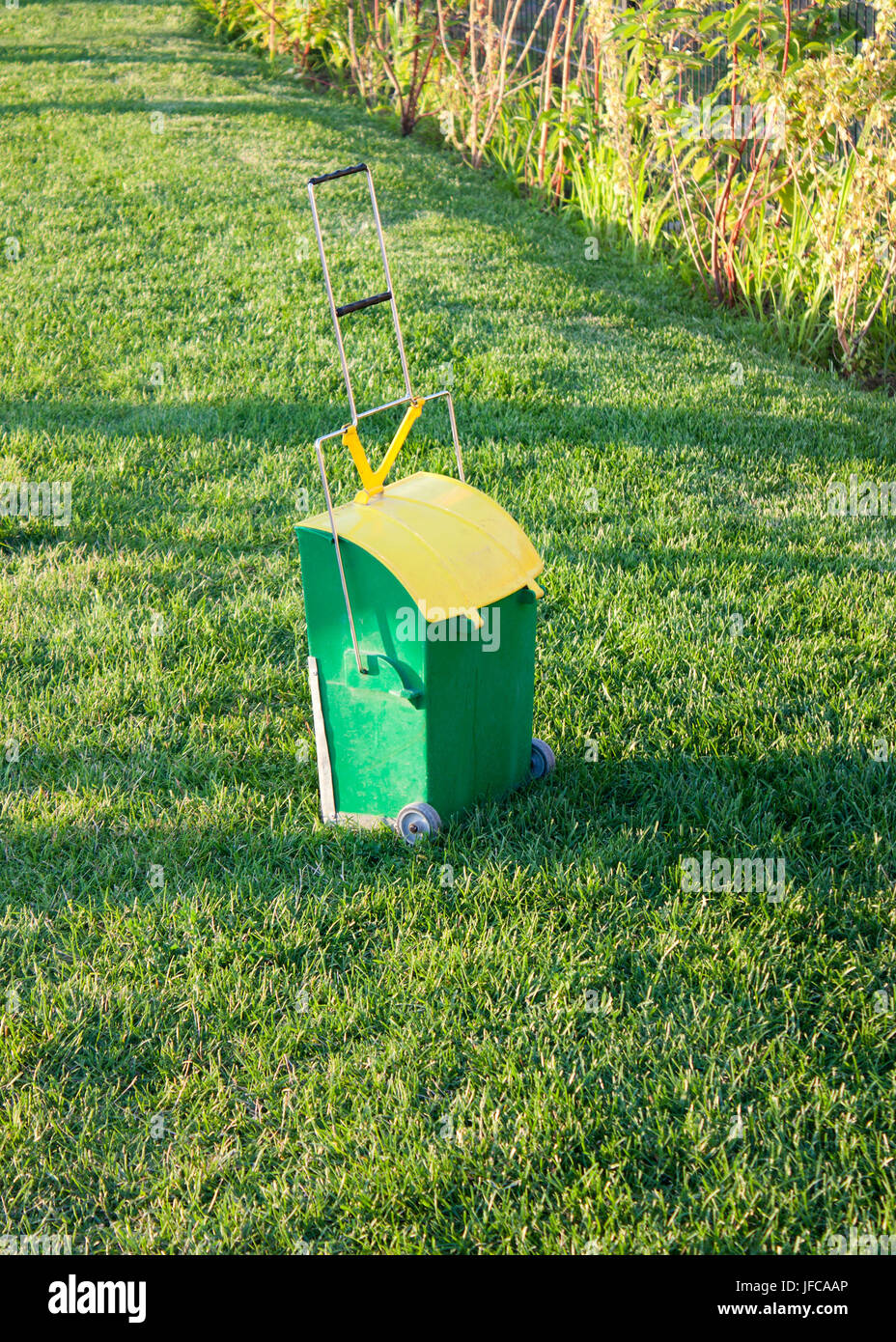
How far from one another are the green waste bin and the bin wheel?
121mm

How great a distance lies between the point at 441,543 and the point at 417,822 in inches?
28.6

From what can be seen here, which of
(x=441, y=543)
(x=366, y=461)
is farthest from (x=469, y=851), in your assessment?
(x=366, y=461)

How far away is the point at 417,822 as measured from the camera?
117 inches

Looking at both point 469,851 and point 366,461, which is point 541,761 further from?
point 366,461

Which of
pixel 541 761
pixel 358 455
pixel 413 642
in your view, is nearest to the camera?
pixel 413 642

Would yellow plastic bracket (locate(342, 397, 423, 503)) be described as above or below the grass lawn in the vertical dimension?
above

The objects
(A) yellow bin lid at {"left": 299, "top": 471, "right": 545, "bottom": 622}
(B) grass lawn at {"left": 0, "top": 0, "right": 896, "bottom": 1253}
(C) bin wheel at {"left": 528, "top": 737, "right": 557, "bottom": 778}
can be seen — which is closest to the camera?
(B) grass lawn at {"left": 0, "top": 0, "right": 896, "bottom": 1253}

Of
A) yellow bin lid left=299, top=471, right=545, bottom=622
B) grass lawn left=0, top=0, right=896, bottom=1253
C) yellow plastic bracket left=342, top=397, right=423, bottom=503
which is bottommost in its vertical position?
grass lawn left=0, top=0, right=896, bottom=1253

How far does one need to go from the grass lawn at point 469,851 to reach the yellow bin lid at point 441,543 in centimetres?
68

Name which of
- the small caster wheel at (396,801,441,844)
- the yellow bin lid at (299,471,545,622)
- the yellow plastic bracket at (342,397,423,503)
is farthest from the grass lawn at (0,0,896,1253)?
the yellow plastic bracket at (342,397,423,503)

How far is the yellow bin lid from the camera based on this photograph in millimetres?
2706

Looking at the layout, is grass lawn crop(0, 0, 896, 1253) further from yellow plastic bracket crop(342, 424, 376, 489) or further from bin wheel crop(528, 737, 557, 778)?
yellow plastic bracket crop(342, 424, 376, 489)

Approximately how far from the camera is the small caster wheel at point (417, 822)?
116 inches

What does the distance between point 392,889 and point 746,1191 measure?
1108 millimetres
